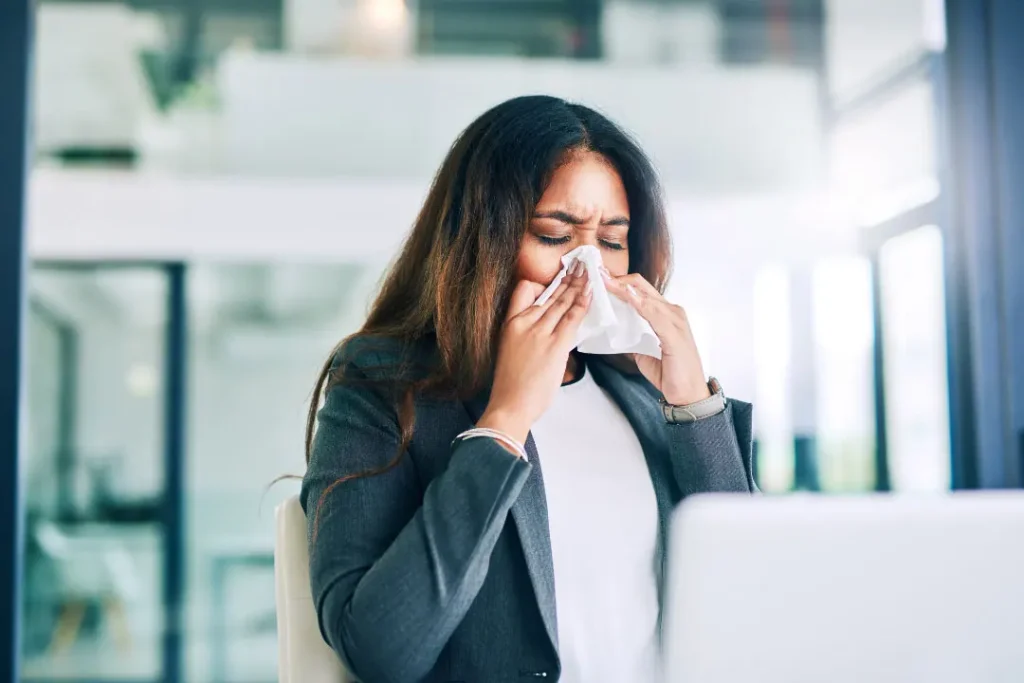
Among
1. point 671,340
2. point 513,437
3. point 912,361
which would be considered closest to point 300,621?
point 513,437

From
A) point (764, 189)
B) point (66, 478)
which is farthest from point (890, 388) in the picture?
point (66, 478)

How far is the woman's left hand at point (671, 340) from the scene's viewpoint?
4.27ft

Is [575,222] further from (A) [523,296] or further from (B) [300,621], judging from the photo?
(B) [300,621]

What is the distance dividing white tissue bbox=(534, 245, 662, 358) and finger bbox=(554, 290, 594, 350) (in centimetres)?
4

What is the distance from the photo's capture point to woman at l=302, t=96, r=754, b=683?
3.36 feet

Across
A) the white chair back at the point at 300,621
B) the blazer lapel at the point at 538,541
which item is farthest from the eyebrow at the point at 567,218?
the white chair back at the point at 300,621

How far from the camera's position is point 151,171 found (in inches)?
152

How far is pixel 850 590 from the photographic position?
0.63 metres

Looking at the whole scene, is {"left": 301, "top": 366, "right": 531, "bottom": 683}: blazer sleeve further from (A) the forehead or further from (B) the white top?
(A) the forehead

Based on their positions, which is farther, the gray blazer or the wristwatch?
the wristwatch

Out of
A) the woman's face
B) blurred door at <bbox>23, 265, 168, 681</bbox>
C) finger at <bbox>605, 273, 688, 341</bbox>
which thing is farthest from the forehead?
blurred door at <bbox>23, 265, 168, 681</bbox>

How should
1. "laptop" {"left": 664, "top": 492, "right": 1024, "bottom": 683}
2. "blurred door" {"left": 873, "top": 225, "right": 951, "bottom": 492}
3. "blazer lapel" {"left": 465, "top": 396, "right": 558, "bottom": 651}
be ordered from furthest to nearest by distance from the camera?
"blurred door" {"left": 873, "top": 225, "right": 951, "bottom": 492}
"blazer lapel" {"left": 465, "top": 396, "right": 558, "bottom": 651}
"laptop" {"left": 664, "top": 492, "right": 1024, "bottom": 683}

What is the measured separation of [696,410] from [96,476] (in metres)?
3.46

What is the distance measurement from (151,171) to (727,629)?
3693 mm
